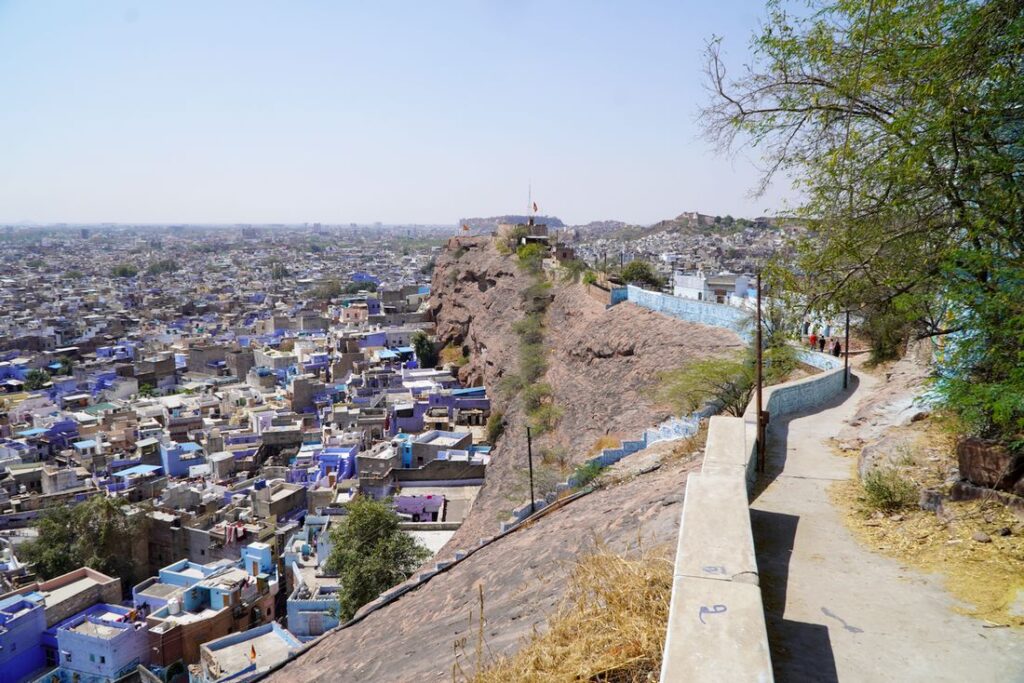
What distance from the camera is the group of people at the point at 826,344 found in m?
15.1

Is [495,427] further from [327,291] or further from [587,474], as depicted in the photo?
[327,291]

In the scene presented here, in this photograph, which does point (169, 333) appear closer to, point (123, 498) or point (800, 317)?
point (123, 498)

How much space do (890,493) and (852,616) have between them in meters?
1.51

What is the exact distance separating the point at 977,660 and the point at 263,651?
1437 centimetres

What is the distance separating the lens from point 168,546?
21656 mm

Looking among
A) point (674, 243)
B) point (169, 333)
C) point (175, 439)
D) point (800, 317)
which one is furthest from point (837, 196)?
point (674, 243)

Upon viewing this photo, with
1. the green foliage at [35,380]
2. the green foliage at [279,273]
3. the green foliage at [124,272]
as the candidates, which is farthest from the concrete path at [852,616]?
the green foliage at [124,272]

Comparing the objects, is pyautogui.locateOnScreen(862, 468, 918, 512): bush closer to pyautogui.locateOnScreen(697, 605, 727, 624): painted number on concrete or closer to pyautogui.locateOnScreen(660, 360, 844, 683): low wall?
pyautogui.locateOnScreen(660, 360, 844, 683): low wall

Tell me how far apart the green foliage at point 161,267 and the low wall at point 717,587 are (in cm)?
11418

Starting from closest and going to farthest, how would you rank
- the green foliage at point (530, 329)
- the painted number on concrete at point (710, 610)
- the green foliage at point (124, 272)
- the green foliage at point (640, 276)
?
1. the painted number on concrete at point (710, 610)
2. the green foliage at point (530, 329)
3. the green foliage at point (640, 276)
4. the green foliage at point (124, 272)

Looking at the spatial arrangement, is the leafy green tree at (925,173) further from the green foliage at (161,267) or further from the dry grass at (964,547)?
the green foliage at (161,267)

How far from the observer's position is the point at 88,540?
2027 centimetres

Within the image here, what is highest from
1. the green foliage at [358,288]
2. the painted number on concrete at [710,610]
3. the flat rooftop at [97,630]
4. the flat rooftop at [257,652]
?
the painted number on concrete at [710,610]

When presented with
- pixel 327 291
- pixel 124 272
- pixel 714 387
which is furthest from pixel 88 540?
pixel 124 272
